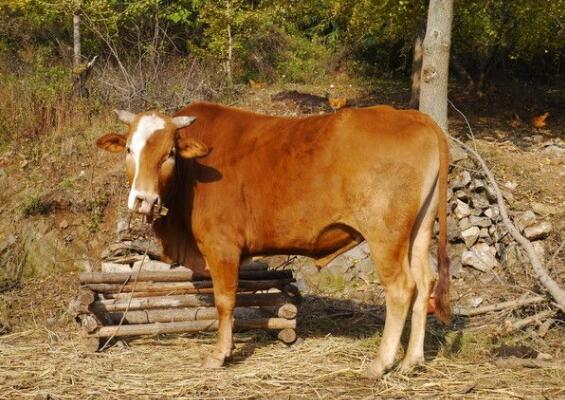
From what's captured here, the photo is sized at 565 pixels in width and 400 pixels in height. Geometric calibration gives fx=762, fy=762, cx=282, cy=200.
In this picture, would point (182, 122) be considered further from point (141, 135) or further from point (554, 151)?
point (554, 151)

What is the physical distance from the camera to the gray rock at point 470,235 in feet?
32.8

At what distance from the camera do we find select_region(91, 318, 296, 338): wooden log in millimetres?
7000

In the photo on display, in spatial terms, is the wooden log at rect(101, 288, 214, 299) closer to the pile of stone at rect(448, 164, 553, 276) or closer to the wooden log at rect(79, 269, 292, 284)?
the wooden log at rect(79, 269, 292, 284)

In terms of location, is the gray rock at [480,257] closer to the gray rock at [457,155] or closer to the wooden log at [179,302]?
the gray rock at [457,155]

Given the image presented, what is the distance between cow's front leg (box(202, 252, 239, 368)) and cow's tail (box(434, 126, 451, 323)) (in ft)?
5.77

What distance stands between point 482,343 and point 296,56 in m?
15.8

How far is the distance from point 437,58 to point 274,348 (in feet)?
18.4

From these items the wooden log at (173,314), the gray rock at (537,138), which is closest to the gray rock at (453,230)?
the wooden log at (173,314)

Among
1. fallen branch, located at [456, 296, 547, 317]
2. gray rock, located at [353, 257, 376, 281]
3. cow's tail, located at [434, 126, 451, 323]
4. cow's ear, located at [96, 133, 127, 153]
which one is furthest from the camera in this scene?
gray rock, located at [353, 257, 376, 281]

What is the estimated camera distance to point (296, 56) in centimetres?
2194

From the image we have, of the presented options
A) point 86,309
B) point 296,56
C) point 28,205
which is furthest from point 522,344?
point 296,56

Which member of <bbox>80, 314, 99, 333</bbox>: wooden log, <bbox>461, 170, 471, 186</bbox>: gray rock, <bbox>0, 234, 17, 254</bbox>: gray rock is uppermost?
<bbox>461, 170, 471, 186</bbox>: gray rock

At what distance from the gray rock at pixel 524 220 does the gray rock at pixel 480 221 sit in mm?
357

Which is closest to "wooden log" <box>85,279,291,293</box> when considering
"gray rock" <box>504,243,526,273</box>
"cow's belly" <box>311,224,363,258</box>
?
"cow's belly" <box>311,224,363,258</box>
